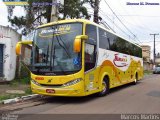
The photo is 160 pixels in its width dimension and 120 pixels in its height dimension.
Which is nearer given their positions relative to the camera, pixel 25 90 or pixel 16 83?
pixel 25 90

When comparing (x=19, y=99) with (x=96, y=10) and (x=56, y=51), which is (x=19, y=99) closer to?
(x=56, y=51)

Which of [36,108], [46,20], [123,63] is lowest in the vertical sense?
[36,108]

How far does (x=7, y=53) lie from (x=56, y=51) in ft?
22.9

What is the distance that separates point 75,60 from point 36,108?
2405 millimetres

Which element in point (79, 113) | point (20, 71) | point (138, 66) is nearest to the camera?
point (79, 113)

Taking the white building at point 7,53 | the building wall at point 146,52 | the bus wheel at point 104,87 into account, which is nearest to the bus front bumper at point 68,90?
the bus wheel at point 104,87

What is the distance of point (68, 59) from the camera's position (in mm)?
12031

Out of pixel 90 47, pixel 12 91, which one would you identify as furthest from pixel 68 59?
pixel 12 91

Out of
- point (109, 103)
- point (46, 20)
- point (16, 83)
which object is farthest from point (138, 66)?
point (109, 103)

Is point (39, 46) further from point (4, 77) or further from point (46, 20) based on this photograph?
point (46, 20)

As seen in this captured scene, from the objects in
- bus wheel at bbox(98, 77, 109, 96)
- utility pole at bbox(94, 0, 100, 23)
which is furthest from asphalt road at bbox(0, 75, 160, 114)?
utility pole at bbox(94, 0, 100, 23)

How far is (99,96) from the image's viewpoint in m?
14.5

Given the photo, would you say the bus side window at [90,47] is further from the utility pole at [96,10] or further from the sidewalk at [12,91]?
the utility pole at [96,10]

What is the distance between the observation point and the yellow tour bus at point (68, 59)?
11977 mm
